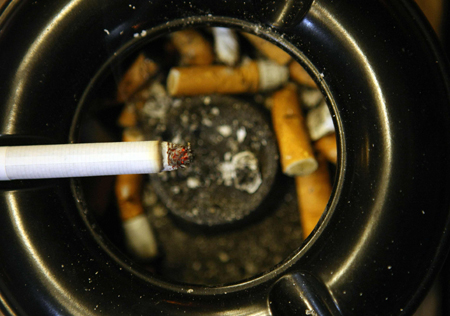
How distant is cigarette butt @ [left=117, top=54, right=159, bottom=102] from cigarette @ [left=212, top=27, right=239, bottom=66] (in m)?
0.18

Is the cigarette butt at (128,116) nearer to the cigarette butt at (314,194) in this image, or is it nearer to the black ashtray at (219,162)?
the black ashtray at (219,162)

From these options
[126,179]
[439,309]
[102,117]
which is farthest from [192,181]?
[439,309]

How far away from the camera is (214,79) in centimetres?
83

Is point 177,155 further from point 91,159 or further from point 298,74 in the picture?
point 298,74

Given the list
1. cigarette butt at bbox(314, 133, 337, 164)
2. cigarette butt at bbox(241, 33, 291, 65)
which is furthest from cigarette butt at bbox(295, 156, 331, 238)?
cigarette butt at bbox(241, 33, 291, 65)

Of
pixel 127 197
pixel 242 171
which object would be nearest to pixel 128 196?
pixel 127 197

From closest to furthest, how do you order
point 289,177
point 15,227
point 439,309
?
point 15,227, point 439,309, point 289,177

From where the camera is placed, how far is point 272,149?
83 centimetres

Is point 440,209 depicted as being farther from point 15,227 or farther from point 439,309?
point 15,227

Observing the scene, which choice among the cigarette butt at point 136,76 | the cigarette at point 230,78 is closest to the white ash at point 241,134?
the cigarette at point 230,78

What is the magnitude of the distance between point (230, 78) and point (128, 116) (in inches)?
12.3

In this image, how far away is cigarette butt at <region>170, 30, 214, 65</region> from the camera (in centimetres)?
87

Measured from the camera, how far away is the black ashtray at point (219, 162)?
32.7 inches

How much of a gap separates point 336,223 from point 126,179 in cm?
55
